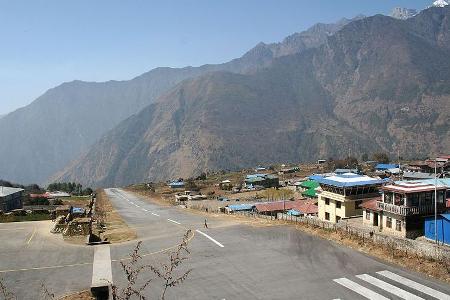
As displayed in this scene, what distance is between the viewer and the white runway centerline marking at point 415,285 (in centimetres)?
2491

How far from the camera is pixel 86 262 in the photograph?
35188 millimetres

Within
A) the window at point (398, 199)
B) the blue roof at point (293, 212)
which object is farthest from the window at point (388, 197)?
the blue roof at point (293, 212)

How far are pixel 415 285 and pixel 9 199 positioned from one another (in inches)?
3261

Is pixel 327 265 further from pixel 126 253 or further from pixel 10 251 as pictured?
pixel 10 251

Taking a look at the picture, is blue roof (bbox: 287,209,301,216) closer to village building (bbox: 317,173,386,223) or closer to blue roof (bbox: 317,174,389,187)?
village building (bbox: 317,173,386,223)

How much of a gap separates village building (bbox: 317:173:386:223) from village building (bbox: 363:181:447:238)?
1372cm

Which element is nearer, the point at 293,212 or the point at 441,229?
the point at 441,229

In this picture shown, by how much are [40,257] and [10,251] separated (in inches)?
168

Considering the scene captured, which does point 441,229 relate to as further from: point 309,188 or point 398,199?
point 309,188

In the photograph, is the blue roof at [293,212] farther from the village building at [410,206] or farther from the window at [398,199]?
the window at [398,199]

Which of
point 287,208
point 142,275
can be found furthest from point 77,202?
point 142,275

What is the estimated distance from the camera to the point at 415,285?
26.5 meters

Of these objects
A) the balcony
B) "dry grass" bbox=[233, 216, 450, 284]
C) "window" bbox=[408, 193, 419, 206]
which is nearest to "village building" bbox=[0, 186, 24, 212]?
"dry grass" bbox=[233, 216, 450, 284]

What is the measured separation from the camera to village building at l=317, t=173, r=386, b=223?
60281mm
